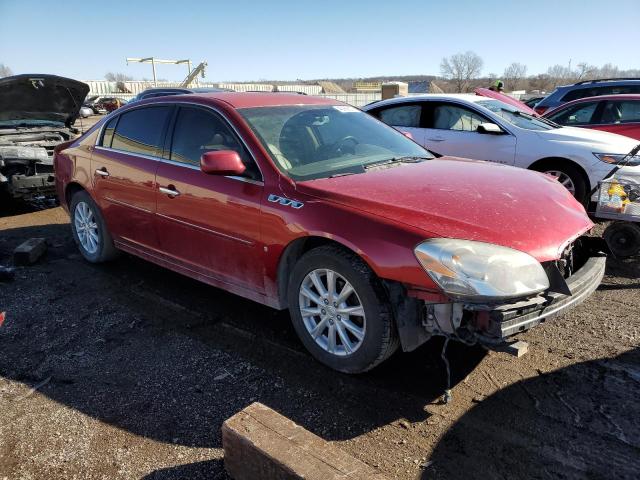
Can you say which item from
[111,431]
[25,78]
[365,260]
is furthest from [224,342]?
[25,78]

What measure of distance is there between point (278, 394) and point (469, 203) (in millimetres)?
1604

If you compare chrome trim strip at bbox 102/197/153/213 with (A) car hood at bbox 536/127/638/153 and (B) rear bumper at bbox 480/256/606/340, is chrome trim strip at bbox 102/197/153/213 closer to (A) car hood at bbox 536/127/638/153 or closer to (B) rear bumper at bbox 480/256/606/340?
(B) rear bumper at bbox 480/256/606/340

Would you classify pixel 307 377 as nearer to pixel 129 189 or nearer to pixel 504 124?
pixel 129 189

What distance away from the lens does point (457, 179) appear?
3434 mm

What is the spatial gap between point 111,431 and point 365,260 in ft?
5.42

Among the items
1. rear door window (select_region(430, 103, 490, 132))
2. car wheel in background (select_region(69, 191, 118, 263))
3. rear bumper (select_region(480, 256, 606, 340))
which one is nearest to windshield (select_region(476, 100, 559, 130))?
rear door window (select_region(430, 103, 490, 132))

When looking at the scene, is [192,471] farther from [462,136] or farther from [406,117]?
[406,117]

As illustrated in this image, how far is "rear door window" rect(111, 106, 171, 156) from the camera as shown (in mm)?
4234

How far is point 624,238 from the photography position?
190 inches

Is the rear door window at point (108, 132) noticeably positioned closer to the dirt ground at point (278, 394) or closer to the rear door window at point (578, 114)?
the dirt ground at point (278, 394)

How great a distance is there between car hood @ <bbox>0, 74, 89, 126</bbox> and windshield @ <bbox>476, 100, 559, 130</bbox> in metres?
6.31

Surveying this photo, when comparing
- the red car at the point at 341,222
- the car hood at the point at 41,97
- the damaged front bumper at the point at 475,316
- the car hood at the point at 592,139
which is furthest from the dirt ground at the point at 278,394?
the car hood at the point at 41,97

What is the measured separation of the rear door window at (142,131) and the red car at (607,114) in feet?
24.2

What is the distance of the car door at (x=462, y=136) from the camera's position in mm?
6793
